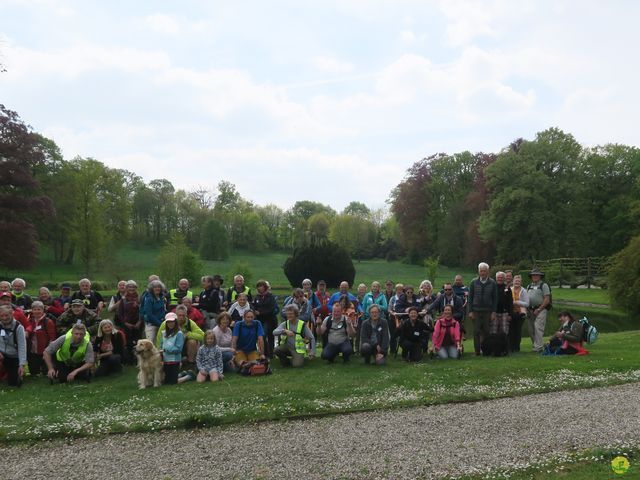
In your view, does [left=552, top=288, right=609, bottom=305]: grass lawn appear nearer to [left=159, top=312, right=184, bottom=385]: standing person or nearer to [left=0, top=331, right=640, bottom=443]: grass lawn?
[left=0, top=331, right=640, bottom=443]: grass lawn

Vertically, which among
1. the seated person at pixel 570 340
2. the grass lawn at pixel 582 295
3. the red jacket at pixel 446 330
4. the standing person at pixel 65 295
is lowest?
the grass lawn at pixel 582 295

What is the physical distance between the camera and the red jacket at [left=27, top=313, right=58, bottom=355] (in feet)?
39.9

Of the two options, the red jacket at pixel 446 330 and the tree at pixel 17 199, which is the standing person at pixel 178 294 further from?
the tree at pixel 17 199

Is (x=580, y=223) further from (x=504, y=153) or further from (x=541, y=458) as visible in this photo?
(x=541, y=458)

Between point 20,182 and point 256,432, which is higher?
point 20,182

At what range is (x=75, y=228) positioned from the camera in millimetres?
47906

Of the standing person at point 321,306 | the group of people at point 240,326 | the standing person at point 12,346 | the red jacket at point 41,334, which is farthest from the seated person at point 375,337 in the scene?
the standing person at point 12,346

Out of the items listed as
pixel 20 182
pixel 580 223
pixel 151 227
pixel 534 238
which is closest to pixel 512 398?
pixel 20 182

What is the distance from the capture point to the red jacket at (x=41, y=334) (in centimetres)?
1216

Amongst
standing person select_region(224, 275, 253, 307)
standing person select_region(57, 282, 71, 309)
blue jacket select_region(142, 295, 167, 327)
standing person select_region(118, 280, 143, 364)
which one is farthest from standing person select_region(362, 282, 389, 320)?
standing person select_region(57, 282, 71, 309)

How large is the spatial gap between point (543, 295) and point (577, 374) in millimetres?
2989

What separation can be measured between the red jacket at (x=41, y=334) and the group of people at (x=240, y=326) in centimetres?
2

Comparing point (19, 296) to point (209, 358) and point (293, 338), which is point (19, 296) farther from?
point (293, 338)

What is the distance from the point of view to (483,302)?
43.5 ft
